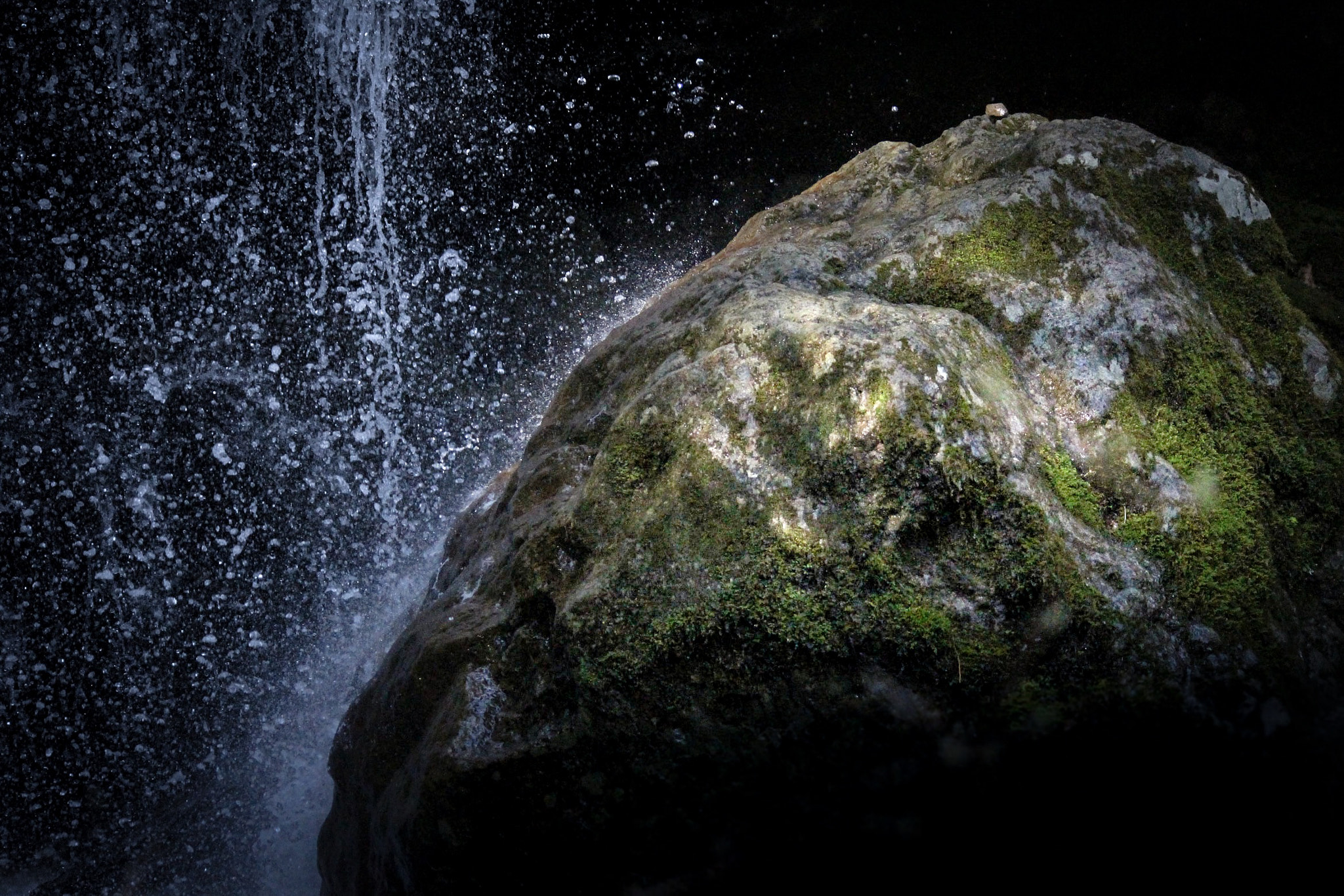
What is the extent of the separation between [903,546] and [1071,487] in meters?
0.59

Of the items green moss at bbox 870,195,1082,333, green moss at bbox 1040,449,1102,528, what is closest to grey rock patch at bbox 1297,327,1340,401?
green moss at bbox 870,195,1082,333

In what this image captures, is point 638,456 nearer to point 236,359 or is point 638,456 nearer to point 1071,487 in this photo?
point 1071,487

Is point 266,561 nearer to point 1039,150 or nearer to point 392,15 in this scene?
point 392,15

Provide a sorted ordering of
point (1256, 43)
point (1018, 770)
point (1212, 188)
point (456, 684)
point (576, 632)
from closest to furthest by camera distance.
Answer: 1. point (1018, 770)
2. point (576, 632)
3. point (456, 684)
4. point (1212, 188)
5. point (1256, 43)

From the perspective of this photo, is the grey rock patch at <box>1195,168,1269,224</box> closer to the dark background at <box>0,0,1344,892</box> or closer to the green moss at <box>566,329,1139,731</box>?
the green moss at <box>566,329,1139,731</box>

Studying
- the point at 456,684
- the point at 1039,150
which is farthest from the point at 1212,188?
the point at 456,684

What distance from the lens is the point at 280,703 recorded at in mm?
6012

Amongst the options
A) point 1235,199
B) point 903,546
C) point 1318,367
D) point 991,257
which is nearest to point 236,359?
point 991,257

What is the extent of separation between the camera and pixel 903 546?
2.07 metres

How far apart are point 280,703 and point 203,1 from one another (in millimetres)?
5713

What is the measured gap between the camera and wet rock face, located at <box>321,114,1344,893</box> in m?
2.02

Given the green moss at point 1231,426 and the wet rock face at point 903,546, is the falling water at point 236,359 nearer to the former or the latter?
the wet rock face at point 903,546

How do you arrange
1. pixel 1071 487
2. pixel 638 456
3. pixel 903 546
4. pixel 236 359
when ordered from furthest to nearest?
pixel 236 359 → pixel 638 456 → pixel 1071 487 → pixel 903 546

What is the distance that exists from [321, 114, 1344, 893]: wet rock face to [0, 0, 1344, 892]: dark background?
3498 millimetres
